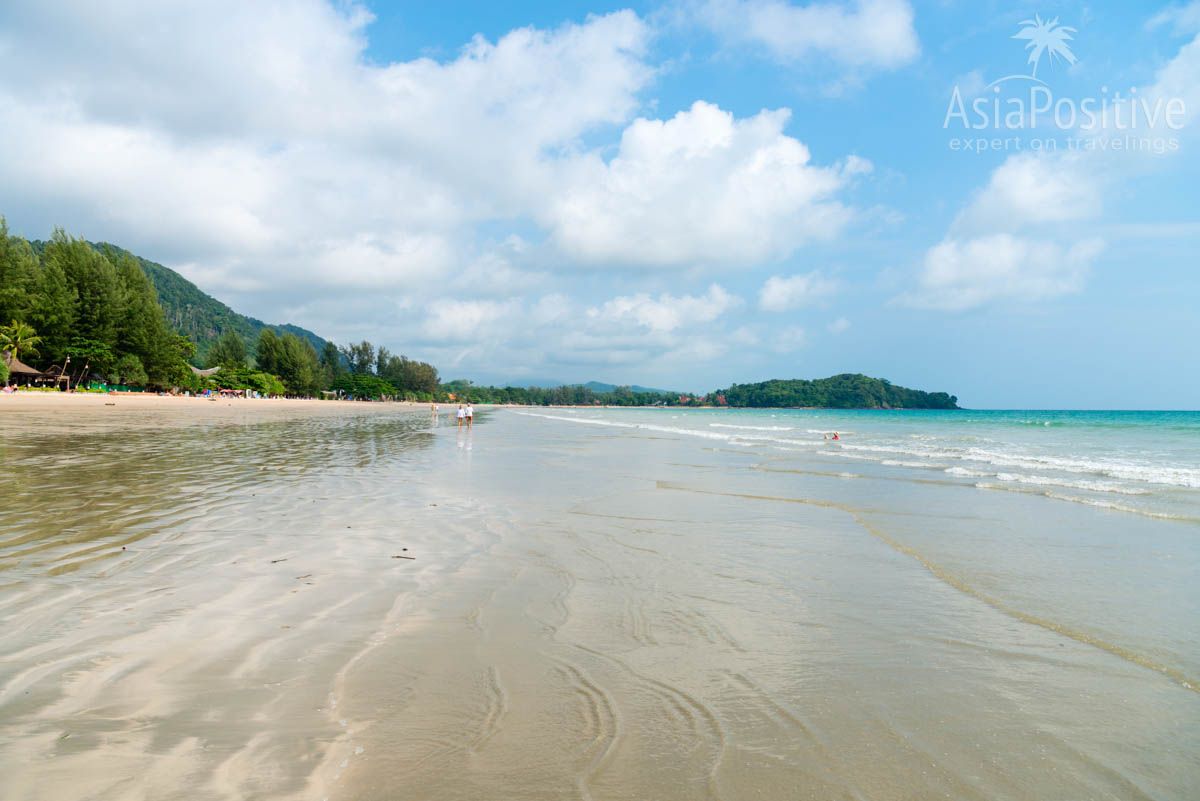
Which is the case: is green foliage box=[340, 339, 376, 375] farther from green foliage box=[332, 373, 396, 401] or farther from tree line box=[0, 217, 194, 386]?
tree line box=[0, 217, 194, 386]

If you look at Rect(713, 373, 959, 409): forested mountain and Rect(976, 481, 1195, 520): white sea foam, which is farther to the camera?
Rect(713, 373, 959, 409): forested mountain

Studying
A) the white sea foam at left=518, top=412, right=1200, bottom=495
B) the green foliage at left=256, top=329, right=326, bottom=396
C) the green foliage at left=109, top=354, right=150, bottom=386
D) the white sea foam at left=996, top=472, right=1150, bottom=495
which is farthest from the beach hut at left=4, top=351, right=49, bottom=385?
the white sea foam at left=996, top=472, right=1150, bottom=495

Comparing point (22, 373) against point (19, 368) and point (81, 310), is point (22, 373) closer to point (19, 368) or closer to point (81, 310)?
point (19, 368)

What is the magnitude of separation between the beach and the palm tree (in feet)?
216

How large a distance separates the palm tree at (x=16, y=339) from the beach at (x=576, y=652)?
65813 millimetres

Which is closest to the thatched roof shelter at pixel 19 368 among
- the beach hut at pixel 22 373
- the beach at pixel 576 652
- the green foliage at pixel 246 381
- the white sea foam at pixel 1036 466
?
the beach hut at pixel 22 373

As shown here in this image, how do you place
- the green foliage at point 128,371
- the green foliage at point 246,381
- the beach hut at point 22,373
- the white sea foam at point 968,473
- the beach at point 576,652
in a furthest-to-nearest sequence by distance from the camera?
the green foliage at point 246,381 → the green foliage at point 128,371 → the beach hut at point 22,373 → the white sea foam at point 968,473 → the beach at point 576,652

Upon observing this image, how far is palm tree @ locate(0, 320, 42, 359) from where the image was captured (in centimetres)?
5761

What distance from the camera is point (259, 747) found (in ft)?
9.82

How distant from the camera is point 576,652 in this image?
4.43 m

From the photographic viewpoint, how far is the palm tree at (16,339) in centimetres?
5761

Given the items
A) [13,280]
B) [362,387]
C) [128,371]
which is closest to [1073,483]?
[13,280]

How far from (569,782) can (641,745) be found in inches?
20.2

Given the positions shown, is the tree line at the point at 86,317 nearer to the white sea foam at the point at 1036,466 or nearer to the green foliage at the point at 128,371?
the green foliage at the point at 128,371
